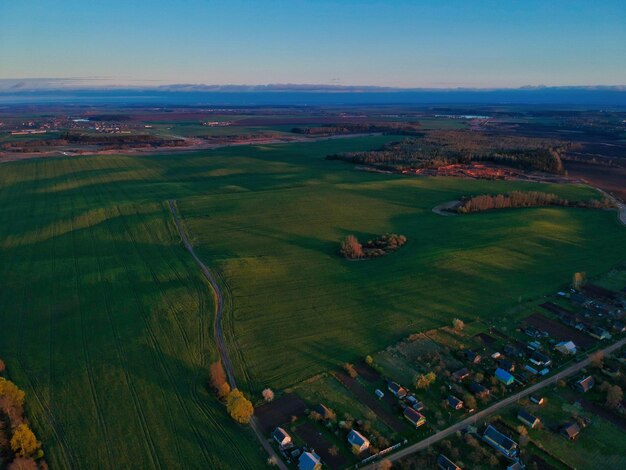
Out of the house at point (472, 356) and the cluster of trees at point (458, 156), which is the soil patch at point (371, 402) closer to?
Result: the house at point (472, 356)

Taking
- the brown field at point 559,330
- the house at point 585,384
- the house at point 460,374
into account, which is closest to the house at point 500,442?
the house at point 460,374

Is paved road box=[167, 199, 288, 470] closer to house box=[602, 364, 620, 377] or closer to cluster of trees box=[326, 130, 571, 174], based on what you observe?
house box=[602, 364, 620, 377]

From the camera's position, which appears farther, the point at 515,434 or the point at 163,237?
the point at 163,237

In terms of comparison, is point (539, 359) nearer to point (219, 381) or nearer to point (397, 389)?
point (397, 389)

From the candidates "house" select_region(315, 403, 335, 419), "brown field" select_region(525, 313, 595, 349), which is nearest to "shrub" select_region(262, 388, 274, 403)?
"house" select_region(315, 403, 335, 419)

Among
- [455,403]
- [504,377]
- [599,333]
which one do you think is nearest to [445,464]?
[455,403]

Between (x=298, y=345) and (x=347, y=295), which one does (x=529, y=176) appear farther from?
(x=298, y=345)

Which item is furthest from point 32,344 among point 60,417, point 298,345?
point 298,345
